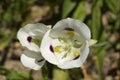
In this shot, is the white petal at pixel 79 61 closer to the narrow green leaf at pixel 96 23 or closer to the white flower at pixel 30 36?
the white flower at pixel 30 36

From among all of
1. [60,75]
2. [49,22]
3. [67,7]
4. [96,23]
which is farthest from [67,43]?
[49,22]

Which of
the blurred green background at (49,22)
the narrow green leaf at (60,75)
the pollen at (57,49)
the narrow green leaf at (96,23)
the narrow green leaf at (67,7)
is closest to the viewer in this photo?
the pollen at (57,49)

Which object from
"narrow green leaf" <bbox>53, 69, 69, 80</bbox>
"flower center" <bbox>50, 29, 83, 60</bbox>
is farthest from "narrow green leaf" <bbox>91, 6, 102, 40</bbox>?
"narrow green leaf" <bbox>53, 69, 69, 80</bbox>

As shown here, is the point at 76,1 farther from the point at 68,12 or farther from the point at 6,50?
the point at 6,50

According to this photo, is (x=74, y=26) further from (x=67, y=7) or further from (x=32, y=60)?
(x=67, y=7)

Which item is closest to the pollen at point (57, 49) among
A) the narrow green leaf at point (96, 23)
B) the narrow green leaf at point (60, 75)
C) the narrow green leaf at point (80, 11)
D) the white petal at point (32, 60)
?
the white petal at point (32, 60)

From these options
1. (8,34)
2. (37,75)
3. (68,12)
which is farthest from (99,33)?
(8,34)

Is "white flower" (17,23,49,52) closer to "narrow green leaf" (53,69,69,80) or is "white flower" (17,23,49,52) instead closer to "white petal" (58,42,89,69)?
"white petal" (58,42,89,69)
